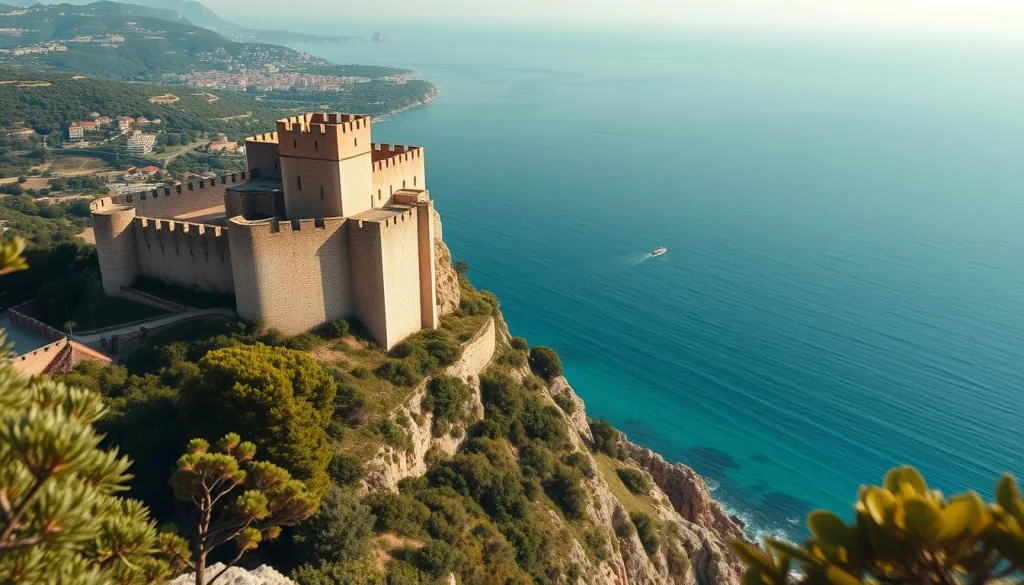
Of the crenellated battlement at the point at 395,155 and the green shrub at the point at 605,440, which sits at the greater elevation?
the crenellated battlement at the point at 395,155

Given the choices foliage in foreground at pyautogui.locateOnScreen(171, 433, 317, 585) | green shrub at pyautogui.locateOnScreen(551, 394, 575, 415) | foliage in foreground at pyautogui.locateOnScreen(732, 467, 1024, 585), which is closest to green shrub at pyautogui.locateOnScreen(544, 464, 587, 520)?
green shrub at pyautogui.locateOnScreen(551, 394, 575, 415)

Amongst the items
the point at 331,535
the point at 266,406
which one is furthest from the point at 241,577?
the point at 266,406

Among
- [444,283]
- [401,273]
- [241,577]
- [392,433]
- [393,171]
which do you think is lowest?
[392,433]

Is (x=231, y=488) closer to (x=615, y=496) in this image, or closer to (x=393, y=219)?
(x=393, y=219)

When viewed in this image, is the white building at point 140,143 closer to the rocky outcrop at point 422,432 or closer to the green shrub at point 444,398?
the rocky outcrop at point 422,432

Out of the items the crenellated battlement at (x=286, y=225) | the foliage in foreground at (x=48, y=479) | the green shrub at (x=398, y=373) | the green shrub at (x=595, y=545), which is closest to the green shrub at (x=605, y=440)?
the green shrub at (x=595, y=545)

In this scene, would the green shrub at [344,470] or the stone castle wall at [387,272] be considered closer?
the green shrub at [344,470]
